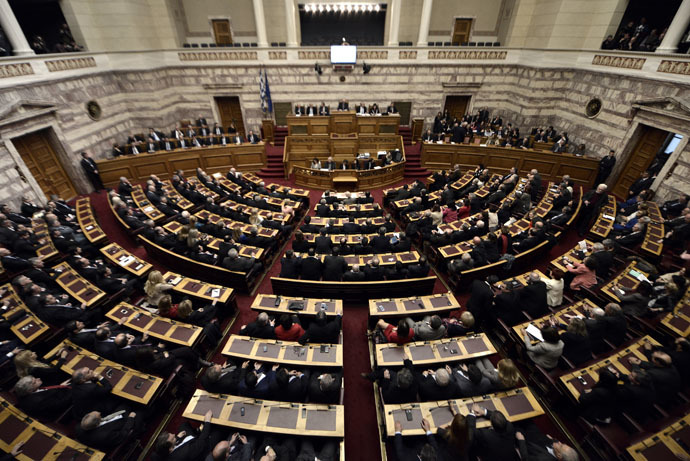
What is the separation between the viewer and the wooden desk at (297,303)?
6.54m

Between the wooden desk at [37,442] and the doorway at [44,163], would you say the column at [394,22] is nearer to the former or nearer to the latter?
the doorway at [44,163]

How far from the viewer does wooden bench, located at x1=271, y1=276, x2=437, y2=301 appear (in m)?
7.25

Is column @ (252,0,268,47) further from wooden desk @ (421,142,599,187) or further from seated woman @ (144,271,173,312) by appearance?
seated woman @ (144,271,173,312)

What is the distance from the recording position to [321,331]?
5824 mm

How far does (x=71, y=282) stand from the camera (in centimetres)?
718

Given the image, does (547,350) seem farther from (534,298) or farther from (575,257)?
(575,257)

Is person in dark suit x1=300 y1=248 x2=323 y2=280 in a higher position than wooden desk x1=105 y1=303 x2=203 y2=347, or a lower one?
higher

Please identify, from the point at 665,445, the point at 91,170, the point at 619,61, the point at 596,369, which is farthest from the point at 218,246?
the point at 619,61

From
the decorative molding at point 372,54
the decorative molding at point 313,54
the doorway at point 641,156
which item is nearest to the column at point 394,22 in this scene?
the decorative molding at point 372,54

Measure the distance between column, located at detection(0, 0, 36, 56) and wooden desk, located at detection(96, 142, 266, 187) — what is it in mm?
4517

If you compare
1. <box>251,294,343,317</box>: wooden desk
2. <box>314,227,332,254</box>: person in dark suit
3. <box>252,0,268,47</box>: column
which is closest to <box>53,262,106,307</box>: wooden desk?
<box>251,294,343,317</box>: wooden desk

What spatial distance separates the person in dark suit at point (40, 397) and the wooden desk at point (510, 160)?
1582cm

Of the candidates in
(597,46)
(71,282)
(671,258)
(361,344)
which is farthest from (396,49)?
(71,282)

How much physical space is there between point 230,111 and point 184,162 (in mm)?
5639
